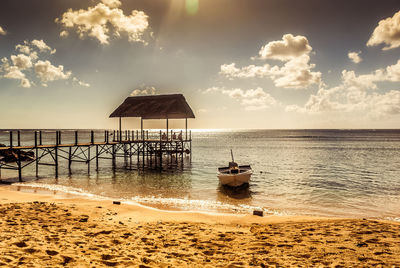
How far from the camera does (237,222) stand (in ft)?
26.5

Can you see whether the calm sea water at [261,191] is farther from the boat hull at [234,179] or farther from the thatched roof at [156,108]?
the thatched roof at [156,108]

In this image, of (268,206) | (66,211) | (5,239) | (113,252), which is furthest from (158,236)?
(268,206)

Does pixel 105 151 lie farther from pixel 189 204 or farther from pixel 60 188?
pixel 189 204

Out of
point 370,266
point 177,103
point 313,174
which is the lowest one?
point 313,174

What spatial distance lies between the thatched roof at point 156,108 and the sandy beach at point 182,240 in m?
20.2

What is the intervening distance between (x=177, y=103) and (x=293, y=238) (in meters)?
24.0

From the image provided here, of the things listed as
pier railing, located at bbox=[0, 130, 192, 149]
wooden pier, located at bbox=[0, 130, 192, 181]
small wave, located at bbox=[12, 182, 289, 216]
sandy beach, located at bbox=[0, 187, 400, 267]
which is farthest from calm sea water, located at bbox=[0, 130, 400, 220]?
pier railing, located at bbox=[0, 130, 192, 149]

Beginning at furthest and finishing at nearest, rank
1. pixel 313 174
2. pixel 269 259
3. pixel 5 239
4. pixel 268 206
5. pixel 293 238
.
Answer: pixel 313 174 → pixel 268 206 → pixel 293 238 → pixel 5 239 → pixel 269 259

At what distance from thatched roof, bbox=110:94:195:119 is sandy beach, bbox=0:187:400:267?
20207 millimetres

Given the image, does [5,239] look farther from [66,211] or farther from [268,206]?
[268,206]

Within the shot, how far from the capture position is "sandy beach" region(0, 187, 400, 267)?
4.61m

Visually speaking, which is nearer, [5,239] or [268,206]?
[5,239]

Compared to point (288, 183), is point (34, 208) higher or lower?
higher

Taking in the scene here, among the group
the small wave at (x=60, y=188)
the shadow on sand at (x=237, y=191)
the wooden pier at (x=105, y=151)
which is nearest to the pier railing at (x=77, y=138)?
the wooden pier at (x=105, y=151)
